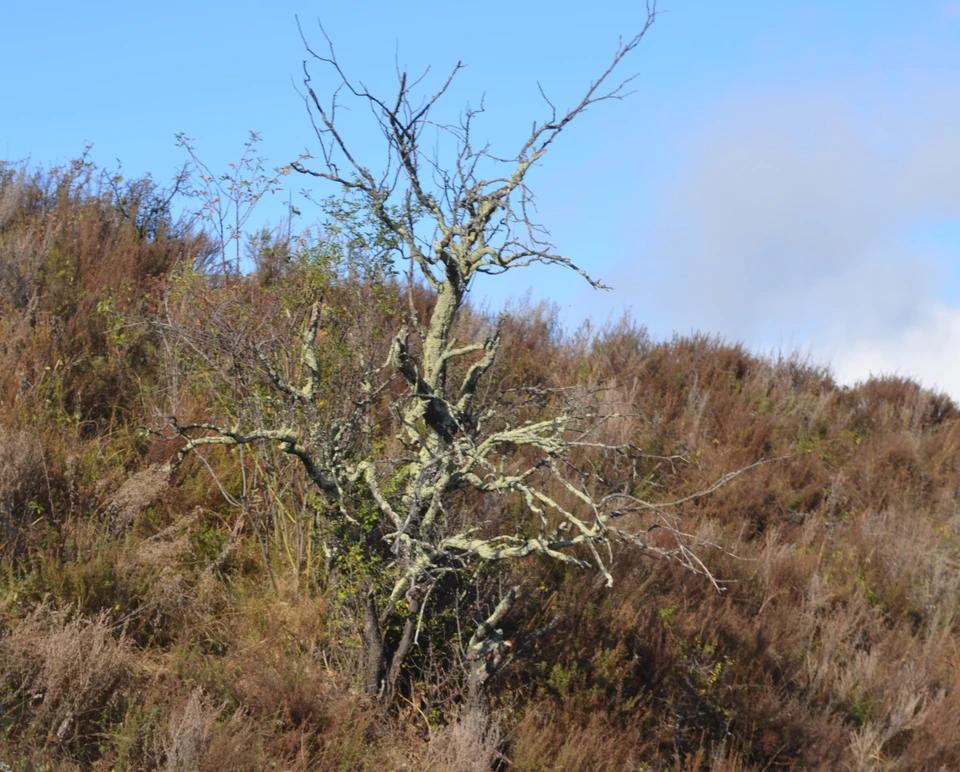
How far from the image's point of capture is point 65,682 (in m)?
4.41

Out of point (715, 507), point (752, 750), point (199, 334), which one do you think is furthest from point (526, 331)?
point (752, 750)

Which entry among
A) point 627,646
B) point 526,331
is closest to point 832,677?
point 627,646

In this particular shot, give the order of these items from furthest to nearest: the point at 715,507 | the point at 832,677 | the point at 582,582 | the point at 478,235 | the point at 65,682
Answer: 1. the point at 715,507
2. the point at 832,677
3. the point at 582,582
4. the point at 478,235
5. the point at 65,682

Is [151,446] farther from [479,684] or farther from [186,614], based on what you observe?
[479,684]

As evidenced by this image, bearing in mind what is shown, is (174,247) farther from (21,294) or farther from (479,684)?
(479,684)

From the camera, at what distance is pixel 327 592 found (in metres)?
5.23

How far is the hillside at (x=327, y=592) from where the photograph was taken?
14.8 ft

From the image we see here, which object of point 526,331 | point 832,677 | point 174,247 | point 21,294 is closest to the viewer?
point 832,677

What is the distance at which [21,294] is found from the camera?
737 centimetres

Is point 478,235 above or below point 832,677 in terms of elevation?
above

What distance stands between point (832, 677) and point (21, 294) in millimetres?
6349

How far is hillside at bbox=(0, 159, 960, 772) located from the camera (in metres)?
4.52

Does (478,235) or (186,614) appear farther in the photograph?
(186,614)

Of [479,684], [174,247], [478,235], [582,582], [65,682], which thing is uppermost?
[174,247]
